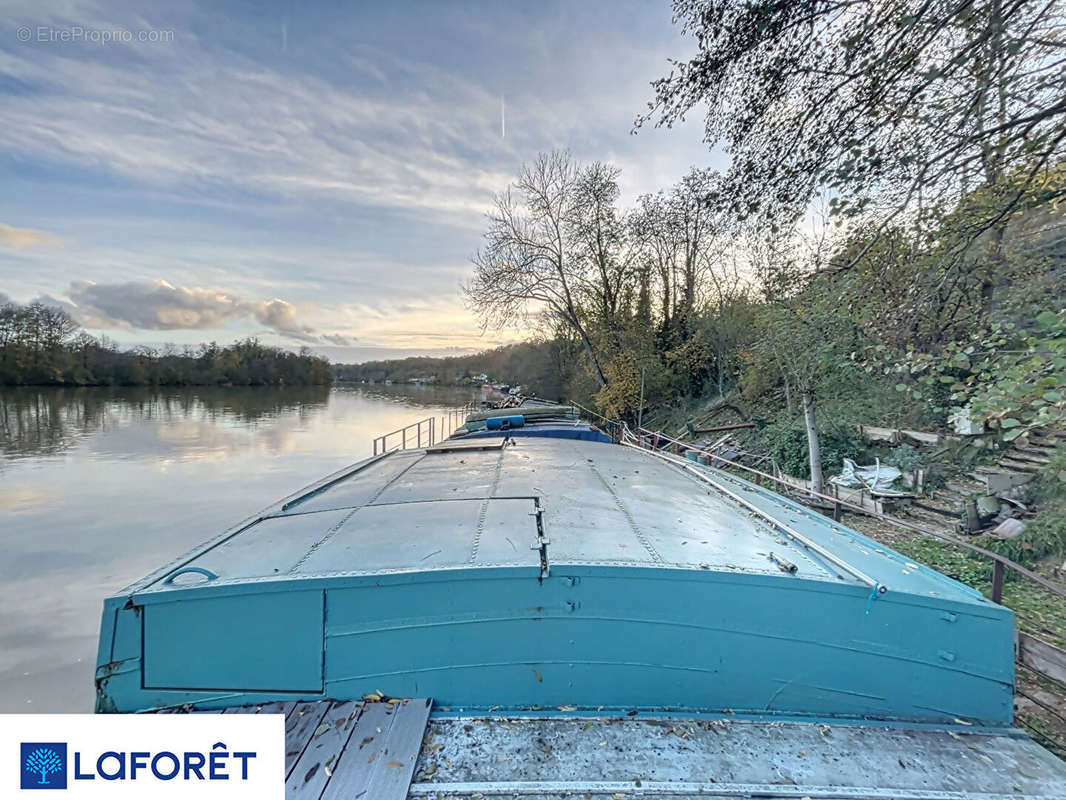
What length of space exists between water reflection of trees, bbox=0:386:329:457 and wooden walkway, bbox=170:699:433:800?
2621cm

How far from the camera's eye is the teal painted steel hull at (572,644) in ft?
8.46

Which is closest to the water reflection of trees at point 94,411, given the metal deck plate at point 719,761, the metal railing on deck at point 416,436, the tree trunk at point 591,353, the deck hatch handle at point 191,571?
the metal railing on deck at point 416,436

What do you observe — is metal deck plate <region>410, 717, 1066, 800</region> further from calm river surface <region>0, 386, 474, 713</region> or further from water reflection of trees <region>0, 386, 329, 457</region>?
water reflection of trees <region>0, 386, 329, 457</region>

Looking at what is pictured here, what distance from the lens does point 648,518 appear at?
12.0 feet

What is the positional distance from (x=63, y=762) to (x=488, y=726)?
213 cm

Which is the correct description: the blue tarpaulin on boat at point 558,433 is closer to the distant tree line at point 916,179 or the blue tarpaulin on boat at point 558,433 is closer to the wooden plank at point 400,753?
the distant tree line at point 916,179

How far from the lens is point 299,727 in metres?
2.42

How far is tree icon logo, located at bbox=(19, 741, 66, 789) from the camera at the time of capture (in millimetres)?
2221

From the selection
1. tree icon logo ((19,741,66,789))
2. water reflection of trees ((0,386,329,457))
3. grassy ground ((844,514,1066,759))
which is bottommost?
water reflection of trees ((0,386,329,457))

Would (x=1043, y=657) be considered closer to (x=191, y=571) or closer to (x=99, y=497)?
(x=191, y=571)

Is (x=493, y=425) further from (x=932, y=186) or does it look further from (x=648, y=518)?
(x=932, y=186)

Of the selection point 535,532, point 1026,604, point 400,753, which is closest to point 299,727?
point 400,753

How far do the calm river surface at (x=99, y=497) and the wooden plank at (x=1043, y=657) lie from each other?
973cm

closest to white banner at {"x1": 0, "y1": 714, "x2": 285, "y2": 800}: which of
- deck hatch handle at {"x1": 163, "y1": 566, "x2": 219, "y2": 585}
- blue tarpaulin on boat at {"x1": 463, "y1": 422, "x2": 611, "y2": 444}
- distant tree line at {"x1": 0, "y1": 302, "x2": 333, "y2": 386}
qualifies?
deck hatch handle at {"x1": 163, "y1": 566, "x2": 219, "y2": 585}
